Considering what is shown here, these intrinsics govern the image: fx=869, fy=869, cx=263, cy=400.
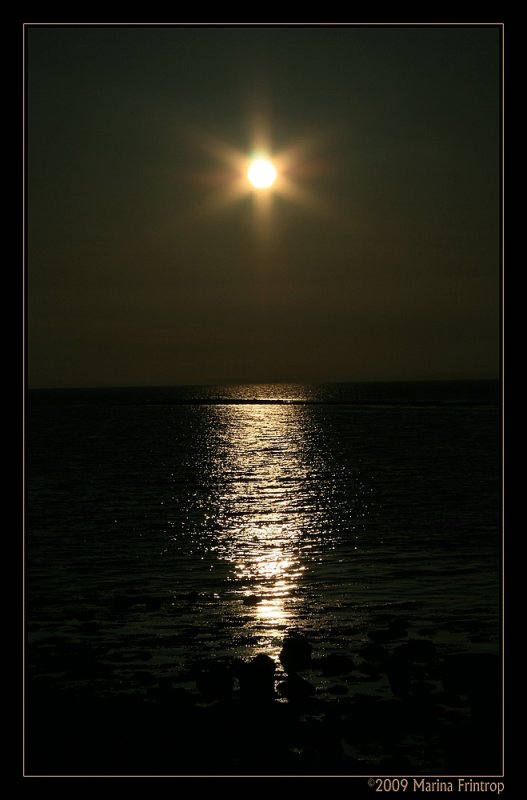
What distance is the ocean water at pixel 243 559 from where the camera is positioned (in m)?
22.8

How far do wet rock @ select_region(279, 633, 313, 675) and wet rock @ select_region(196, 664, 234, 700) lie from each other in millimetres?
2406

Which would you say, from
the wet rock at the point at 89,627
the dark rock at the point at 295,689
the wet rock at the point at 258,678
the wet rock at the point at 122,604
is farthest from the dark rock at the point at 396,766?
the wet rock at the point at 122,604

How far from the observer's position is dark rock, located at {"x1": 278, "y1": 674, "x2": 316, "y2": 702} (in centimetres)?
1759

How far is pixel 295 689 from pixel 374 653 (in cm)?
352

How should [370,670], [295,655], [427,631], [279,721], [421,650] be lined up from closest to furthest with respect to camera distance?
[279,721], [370,670], [295,655], [421,650], [427,631]

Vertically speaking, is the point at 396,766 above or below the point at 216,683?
below

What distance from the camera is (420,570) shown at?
111 feet

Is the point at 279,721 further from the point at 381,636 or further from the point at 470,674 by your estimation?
the point at 381,636

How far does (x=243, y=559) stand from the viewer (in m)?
36.2

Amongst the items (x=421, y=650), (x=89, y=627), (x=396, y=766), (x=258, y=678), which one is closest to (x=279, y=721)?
(x=258, y=678)

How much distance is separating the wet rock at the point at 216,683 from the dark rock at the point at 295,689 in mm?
1148

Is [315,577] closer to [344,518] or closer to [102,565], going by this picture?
[102,565]

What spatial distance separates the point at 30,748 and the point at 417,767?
267 inches

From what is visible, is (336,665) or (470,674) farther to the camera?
(336,665)
